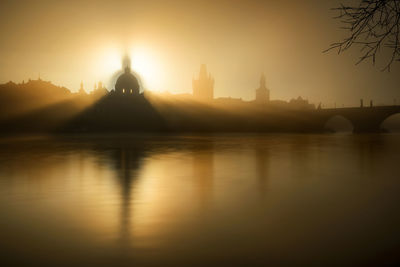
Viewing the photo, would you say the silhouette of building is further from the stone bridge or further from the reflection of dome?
the stone bridge

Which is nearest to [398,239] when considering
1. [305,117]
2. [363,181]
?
[363,181]

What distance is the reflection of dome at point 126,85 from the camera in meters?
169

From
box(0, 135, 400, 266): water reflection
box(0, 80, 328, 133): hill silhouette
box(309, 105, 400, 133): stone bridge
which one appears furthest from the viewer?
box(0, 80, 328, 133): hill silhouette

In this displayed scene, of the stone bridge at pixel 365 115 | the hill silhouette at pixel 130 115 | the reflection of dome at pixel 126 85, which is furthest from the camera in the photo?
the reflection of dome at pixel 126 85

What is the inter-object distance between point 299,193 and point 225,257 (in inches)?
316

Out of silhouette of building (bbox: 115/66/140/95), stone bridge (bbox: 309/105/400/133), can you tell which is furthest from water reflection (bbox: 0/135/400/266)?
silhouette of building (bbox: 115/66/140/95)

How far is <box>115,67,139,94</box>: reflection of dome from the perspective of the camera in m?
169

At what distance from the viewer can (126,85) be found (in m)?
170

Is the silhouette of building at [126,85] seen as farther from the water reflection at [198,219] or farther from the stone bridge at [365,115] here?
the water reflection at [198,219]

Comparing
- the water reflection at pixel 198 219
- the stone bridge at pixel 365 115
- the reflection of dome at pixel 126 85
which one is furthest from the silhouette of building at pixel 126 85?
the water reflection at pixel 198 219

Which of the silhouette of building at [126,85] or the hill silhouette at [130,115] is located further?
the silhouette of building at [126,85]

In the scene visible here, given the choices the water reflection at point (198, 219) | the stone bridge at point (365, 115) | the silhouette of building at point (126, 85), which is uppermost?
the silhouette of building at point (126, 85)

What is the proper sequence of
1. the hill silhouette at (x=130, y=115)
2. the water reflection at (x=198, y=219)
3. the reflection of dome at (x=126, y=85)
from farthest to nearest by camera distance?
the reflection of dome at (x=126, y=85), the hill silhouette at (x=130, y=115), the water reflection at (x=198, y=219)

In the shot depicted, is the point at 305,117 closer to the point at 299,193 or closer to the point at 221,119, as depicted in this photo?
the point at 221,119
